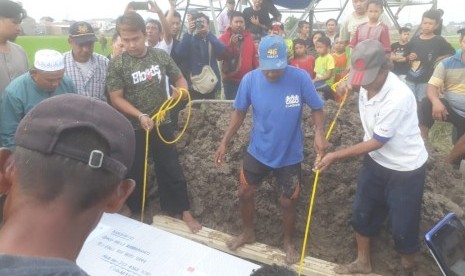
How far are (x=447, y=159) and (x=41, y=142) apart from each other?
437 centimetres

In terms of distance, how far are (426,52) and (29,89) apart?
453 cm

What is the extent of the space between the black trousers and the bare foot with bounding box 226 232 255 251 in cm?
67

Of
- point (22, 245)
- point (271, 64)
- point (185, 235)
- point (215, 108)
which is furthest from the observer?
point (215, 108)

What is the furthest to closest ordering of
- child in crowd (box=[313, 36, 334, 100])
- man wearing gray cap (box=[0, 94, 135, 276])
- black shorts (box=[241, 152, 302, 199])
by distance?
child in crowd (box=[313, 36, 334, 100]), black shorts (box=[241, 152, 302, 199]), man wearing gray cap (box=[0, 94, 135, 276])

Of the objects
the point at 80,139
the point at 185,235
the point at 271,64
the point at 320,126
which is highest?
the point at 80,139

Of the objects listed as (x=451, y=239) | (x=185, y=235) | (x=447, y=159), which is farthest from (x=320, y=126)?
(x=447, y=159)

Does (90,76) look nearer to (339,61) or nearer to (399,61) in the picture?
(339,61)

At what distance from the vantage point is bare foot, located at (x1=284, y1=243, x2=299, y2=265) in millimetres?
3367

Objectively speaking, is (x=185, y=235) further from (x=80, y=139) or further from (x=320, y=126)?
(x=80, y=139)

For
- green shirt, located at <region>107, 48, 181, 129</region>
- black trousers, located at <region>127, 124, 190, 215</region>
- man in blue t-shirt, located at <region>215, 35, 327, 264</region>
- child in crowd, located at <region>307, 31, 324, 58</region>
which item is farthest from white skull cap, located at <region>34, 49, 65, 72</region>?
child in crowd, located at <region>307, 31, 324, 58</region>

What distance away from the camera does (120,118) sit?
106 centimetres

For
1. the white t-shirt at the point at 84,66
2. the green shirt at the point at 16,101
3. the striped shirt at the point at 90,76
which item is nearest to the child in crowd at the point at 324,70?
the striped shirt at the point at 90,76

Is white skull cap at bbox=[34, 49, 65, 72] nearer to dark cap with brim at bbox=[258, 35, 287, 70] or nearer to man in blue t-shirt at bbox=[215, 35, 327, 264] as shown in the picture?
man in blue t-shirt at bbox=[215, 35, 327, 264]

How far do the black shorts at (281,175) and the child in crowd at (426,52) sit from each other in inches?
112
